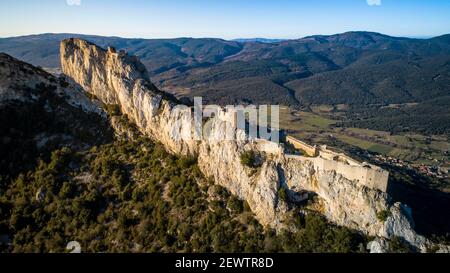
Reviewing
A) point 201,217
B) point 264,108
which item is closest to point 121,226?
point 201,217

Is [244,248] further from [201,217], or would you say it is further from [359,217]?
[359,217]

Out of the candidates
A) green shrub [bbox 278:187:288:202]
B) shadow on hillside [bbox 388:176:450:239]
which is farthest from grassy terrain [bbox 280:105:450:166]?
green shrub [bbox 278:187:288:202]

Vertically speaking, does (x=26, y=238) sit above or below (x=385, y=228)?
below

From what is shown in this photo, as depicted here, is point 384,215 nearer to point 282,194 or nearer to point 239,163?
point 282,194

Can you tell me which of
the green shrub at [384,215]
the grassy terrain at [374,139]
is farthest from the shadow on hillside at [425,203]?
the grassy terrain at [374,139]

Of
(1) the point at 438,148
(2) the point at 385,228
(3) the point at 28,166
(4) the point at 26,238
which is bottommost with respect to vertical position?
(1) the point at 438,148

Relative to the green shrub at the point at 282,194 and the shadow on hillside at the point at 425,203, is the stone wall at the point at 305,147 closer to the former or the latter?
the green shrub at the point at 282,194

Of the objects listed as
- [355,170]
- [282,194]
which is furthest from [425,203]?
[282,194]
